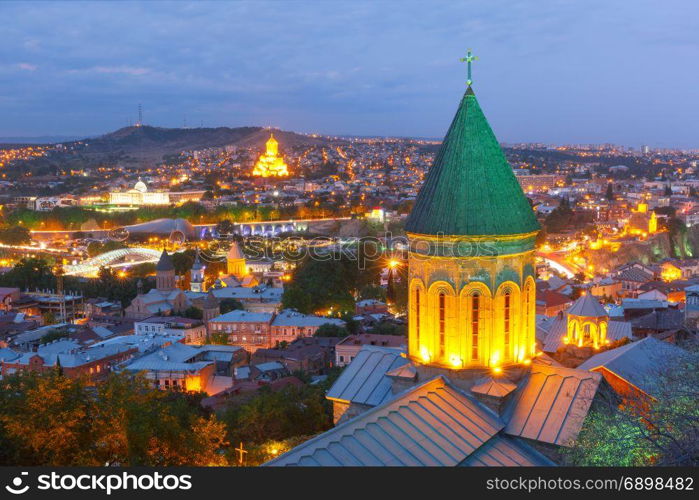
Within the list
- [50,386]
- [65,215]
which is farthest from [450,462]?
[65,215]

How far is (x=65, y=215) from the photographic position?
7694cm

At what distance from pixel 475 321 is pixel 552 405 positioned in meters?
1.38

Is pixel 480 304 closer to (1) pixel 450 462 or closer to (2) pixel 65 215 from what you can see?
(1) pixel 450 462

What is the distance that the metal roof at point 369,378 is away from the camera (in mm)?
9727

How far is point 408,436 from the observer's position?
702 centimetres

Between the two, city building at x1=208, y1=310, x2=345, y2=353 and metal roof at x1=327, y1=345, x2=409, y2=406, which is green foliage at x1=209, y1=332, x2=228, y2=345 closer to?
city building at x1=208, y1=310, x2=345, y2=353

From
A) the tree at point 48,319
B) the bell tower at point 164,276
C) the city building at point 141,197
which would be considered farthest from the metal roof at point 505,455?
the city building at point 141,197

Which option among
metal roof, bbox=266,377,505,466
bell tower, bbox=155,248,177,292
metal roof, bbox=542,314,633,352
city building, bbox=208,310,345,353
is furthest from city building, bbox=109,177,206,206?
metal roof, bbox=266,377,505,466

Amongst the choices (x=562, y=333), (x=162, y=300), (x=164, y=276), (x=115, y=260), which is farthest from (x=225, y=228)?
(x=562, y=333)

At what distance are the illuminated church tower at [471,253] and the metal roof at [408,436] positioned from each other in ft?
3.08

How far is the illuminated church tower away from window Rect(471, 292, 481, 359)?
0.01 m

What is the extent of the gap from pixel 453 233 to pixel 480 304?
99cm

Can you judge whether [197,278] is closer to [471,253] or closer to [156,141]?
[471,253]

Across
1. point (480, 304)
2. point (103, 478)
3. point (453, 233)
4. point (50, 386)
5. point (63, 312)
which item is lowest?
point (63, 312)
